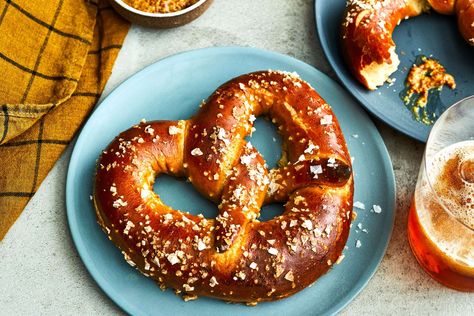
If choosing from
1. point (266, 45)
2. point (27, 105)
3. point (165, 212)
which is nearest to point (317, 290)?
point (165, 212)

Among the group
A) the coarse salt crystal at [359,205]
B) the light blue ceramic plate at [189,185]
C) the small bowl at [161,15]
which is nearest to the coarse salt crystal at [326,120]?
the light blue ceramic plate at [189,185]

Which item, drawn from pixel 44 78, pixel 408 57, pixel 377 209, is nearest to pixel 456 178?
pixel 377 209

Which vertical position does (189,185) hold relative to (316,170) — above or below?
below

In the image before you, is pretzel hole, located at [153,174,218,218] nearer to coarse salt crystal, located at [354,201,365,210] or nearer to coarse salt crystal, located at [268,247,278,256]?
coarse salt crystal, located at [268,247,278,256]

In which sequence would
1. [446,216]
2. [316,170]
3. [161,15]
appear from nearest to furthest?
[446,216]
[316,170]
[161,15]

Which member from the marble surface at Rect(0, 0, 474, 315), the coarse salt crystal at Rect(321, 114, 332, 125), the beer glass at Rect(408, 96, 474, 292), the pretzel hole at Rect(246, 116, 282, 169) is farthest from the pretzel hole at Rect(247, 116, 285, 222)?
the beer glass at Rect(408, 96, 474, 292)

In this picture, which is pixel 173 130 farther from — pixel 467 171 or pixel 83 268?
pixel 467 171
